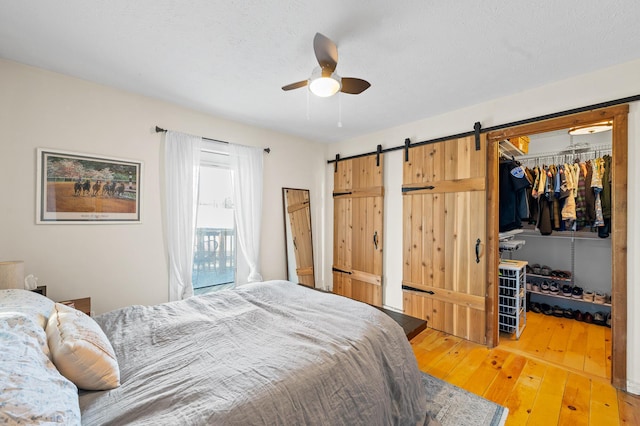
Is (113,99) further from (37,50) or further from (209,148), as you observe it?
(209,148)

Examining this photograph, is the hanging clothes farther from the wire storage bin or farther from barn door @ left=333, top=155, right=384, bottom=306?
barn door @ left=333, top=155, right=384, bottom=306

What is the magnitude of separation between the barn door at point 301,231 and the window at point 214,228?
0.87 meters

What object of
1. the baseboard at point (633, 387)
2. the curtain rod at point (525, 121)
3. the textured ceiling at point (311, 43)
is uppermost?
the textured ceiling at point (311, 43)

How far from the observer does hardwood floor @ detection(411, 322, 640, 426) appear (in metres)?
1.78

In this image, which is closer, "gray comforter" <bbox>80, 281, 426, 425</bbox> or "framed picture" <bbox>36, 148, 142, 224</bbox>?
"gray comforter" <bbox>80, 281, 426, 425</bbox>

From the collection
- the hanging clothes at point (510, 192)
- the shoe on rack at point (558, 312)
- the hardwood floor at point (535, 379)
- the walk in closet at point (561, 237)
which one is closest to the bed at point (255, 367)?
the hardwood floor at point (535, 379)

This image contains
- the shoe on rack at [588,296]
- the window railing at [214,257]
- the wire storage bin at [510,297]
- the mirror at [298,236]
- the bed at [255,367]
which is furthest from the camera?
the mirror at [298,236]

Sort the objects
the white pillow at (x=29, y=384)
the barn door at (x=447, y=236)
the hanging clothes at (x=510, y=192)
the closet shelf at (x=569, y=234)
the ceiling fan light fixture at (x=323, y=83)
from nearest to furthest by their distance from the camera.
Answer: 1. the white pillow at (x=29, y=384)
2. the ceiling fan light fixture at (x=323, y=83)
3. the barn door at (x=447, y=236)
4. the hanging clothes at (x=510, y=192)
5. the closet shelf at (x=569, y=234)

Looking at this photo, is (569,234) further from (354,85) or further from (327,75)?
(327,75)

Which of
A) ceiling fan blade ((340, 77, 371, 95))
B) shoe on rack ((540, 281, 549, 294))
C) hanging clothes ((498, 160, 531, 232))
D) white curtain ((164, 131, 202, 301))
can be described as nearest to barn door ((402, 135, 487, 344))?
hanging clothes ((498, 160, 531, 232))

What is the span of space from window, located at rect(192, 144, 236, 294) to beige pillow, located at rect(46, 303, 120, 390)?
199cm

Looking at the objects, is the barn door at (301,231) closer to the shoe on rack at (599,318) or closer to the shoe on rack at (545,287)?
the shoe on rack at (545,287)

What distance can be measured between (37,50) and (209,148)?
1.49 meters

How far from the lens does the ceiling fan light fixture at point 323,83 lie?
5.59 ft
